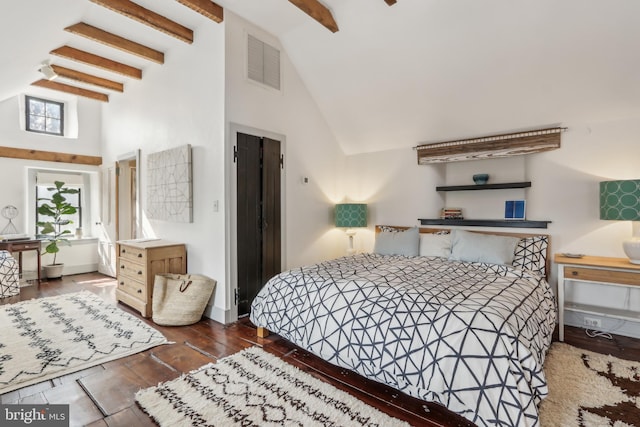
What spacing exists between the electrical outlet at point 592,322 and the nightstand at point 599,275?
0.10m

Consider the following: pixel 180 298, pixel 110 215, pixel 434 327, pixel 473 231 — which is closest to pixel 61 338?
pixel 180 298

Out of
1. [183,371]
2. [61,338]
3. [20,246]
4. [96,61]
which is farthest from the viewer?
[20,246]

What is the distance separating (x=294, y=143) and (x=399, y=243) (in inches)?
70.7

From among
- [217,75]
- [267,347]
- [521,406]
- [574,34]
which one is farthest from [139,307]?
[574,34]

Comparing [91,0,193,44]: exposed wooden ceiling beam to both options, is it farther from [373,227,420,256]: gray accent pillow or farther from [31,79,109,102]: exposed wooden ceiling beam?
[373,227,420,256]: gray accent pillow

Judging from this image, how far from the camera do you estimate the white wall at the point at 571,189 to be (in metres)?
2.96

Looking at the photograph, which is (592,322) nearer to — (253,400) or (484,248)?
(484,248)

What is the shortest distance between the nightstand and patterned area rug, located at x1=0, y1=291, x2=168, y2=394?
144 inches

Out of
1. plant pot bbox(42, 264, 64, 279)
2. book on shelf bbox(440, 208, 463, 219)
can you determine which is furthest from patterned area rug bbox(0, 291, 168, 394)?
book on shelf bbox(440, 208, 463, 219)

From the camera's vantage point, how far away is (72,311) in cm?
345

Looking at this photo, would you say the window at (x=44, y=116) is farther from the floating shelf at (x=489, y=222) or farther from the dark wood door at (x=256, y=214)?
the floating shelf at (x=489, y=222)

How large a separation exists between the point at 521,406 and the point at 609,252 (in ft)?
8.08

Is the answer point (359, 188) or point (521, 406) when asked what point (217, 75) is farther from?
point (521, 406)

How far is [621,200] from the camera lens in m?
2.65
